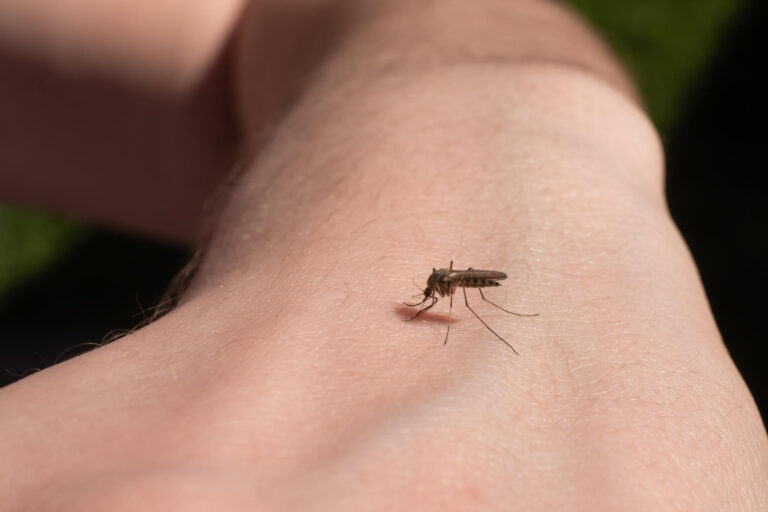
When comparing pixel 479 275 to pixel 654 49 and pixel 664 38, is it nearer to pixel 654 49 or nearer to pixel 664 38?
pixel 654 49

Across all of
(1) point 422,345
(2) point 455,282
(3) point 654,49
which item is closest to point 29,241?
(2) point 455,282

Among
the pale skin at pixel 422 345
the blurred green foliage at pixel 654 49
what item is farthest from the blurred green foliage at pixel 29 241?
the pale skin at pixel 422 345

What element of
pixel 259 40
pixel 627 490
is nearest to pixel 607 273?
pixel 627 490

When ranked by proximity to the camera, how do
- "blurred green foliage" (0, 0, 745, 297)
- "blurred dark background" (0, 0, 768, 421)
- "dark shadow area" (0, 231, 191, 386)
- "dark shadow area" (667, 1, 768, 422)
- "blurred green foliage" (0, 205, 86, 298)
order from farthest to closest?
1. "blurred green foliage" (0, 0, 745, 297)
2. "blurred green foliage" (0, 205, 86, 298)
3. "dark shadow area" (667, 1, 768, 422)
4. "blurred dark background" (0, 0, 768, 421)
5. "dark shadow area" (0, 231, 191, 386)

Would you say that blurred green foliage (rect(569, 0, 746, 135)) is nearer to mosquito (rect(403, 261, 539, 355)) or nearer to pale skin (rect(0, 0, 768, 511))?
pale skin (rect(0, 0, 768, 511))

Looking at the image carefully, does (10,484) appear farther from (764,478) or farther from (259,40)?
(259,40)

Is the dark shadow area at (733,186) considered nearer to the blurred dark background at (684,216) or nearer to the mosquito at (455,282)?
the blurred dark background at (684,216)

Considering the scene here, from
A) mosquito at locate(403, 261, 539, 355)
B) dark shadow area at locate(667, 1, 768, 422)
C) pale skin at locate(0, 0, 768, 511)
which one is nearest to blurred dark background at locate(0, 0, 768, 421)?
dark shadow area at locate(667, 1, 768, 422)
